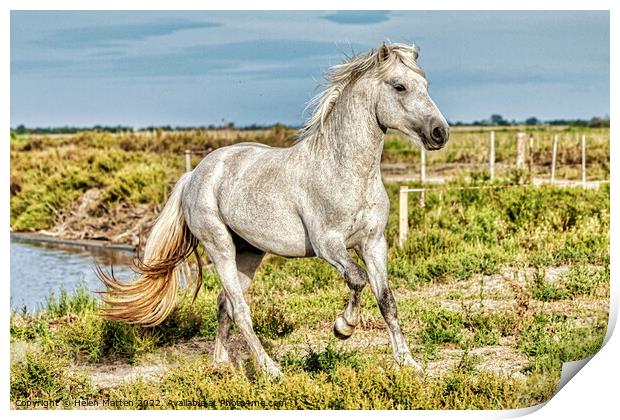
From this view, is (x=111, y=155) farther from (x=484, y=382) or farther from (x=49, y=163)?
(x=484, y=382)

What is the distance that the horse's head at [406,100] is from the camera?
19.3ft

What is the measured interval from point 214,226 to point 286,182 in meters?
0.87

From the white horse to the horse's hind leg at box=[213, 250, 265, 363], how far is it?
0.05ft

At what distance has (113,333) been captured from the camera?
818 centimetres

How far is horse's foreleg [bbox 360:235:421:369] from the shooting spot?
20.6 feet

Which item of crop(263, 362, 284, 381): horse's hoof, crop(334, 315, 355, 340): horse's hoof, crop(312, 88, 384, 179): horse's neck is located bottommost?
crop(263, 362, 284, 381): horse's hoof

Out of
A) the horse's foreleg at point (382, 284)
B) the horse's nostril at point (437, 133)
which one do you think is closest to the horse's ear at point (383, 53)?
the horse's nostril at point (437, 133)

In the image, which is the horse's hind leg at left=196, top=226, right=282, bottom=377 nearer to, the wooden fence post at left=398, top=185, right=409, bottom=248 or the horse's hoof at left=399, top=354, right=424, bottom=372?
the horse's hoof at left=399, top=354, right=424, bottom=372

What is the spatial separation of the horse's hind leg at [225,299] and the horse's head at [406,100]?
1.79 m

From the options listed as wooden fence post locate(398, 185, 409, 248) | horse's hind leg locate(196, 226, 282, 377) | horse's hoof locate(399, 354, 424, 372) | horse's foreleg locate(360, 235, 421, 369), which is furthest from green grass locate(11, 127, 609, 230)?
horse's hoof locate(399, 354, 424, 372)

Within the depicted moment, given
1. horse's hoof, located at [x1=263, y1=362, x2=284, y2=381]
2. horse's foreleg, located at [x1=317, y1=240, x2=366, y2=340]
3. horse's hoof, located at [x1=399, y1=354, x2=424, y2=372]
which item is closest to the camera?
horse's foreleg, located at [x1=317, y1=240, x2=366, y2=340]

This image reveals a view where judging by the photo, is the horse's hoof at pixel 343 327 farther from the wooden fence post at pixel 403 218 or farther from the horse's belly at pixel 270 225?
the wooden fence post at pixel 403 218

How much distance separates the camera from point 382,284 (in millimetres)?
6258

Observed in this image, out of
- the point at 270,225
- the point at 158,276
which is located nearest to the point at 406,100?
the point at 270,225
